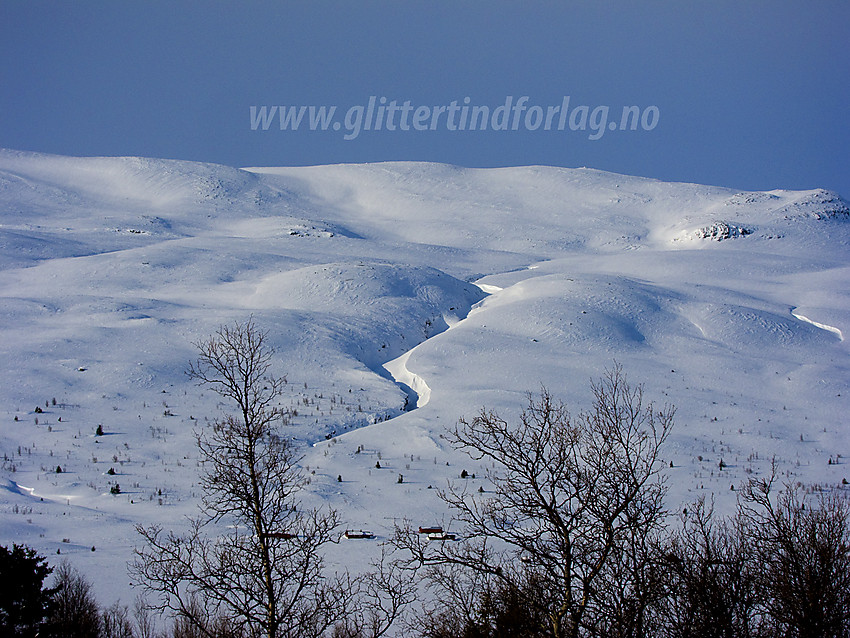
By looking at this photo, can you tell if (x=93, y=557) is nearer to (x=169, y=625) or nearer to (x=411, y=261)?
(x=169, y=625)

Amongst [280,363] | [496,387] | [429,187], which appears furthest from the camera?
[429,187]

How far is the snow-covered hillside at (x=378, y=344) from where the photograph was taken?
1820cm

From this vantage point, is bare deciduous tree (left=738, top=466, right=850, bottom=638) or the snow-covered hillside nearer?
bare deciduous tree (left=738, top=466, right=850, bottom=638)

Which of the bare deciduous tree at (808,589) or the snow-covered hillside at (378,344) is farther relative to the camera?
the snow-covered hillside at (378,344)

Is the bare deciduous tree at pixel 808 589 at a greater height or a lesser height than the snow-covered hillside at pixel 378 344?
lesser

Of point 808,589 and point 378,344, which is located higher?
point 378,344

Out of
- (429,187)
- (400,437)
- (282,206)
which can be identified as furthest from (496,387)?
(429,187)

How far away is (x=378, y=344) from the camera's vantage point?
34625 mm

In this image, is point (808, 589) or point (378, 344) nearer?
point (808, 589)

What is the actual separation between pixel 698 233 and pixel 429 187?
129ft

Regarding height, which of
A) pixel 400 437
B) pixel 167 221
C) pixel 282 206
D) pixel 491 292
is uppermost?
pixel 282 206

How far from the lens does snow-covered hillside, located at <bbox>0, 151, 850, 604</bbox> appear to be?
1820 centimetres

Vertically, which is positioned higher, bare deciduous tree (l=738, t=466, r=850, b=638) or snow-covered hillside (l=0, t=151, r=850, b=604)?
snow-covered hillside (l=0, t=151, r=850, b=604)

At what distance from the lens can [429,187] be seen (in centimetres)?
10056
